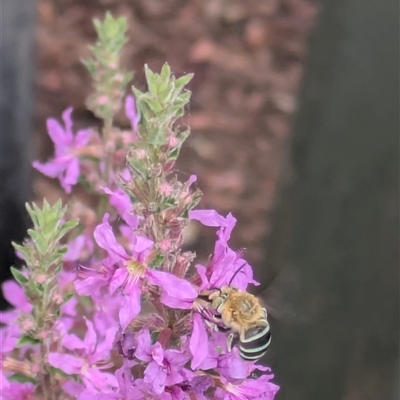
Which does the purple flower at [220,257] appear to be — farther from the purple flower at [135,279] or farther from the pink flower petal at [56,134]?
the pink flower petal at [56,134]

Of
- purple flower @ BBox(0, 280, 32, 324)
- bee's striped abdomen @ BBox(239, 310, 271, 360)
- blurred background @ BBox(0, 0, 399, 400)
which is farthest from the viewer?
blurred background @ BBox(0, 0, 399, 400)

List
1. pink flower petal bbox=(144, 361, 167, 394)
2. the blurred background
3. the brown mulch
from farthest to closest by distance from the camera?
the brown mulch, the blurred background, pink flower petal bbox=(144, 361, 167, 394)

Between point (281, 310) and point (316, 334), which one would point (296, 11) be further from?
point (281, 310)

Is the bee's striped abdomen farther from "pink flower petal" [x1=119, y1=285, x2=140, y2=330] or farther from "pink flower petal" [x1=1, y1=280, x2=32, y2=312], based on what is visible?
"pink flower petal" [x1=1, y1=280, x2=32, y2=312]

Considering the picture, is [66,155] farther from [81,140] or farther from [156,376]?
[156,376]

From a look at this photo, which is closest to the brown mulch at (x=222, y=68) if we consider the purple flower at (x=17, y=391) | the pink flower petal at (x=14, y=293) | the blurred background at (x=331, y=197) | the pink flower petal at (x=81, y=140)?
the blurred background at (x=331, y=197)

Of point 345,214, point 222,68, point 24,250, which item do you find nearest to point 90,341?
point 24,250

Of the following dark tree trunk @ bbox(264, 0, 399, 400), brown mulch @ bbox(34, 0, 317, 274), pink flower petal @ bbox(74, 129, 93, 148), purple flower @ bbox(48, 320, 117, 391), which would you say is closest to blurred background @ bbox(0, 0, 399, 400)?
dark tree trunk @ bbox(264, 0, 399, 400)

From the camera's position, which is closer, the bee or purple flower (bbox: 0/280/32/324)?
the bee
